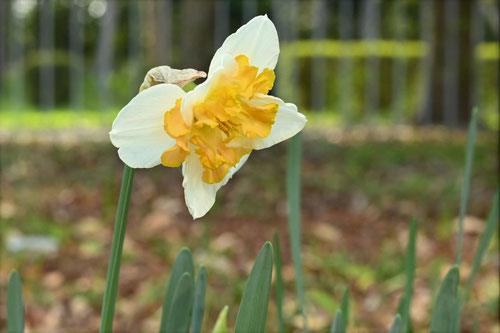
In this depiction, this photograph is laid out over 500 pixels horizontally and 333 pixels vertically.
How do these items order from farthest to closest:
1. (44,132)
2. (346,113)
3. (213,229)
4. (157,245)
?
(346,113)
(44,132)
(213,229)
(157,245)

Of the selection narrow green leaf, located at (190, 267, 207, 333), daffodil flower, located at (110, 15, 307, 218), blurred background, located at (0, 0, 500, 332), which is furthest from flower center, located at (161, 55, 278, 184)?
blurred background, located at (0, 0, 500, 332)

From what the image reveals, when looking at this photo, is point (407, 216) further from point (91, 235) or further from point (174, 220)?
point (91, 235)

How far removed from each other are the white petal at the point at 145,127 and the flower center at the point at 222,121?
0.04 feet

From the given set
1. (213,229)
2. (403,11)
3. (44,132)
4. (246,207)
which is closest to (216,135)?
(213,229)

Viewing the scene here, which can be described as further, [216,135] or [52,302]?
[52,302]

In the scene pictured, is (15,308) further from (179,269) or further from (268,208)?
(268,208)

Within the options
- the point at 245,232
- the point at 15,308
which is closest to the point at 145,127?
the point at 15,308

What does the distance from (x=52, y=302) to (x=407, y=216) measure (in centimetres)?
188

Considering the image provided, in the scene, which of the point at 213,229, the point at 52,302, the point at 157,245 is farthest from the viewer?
the point at 213,229

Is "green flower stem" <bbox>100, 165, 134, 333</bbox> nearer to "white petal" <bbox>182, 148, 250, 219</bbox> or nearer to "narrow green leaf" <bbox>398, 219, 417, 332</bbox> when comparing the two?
"white petal" <bbox>182, 148, 250, 219</bbox>

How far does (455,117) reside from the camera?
8.38m

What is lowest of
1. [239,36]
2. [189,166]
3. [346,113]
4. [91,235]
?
[346,113]

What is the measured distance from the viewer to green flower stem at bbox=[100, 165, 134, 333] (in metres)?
0.63

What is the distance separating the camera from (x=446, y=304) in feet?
2.71
